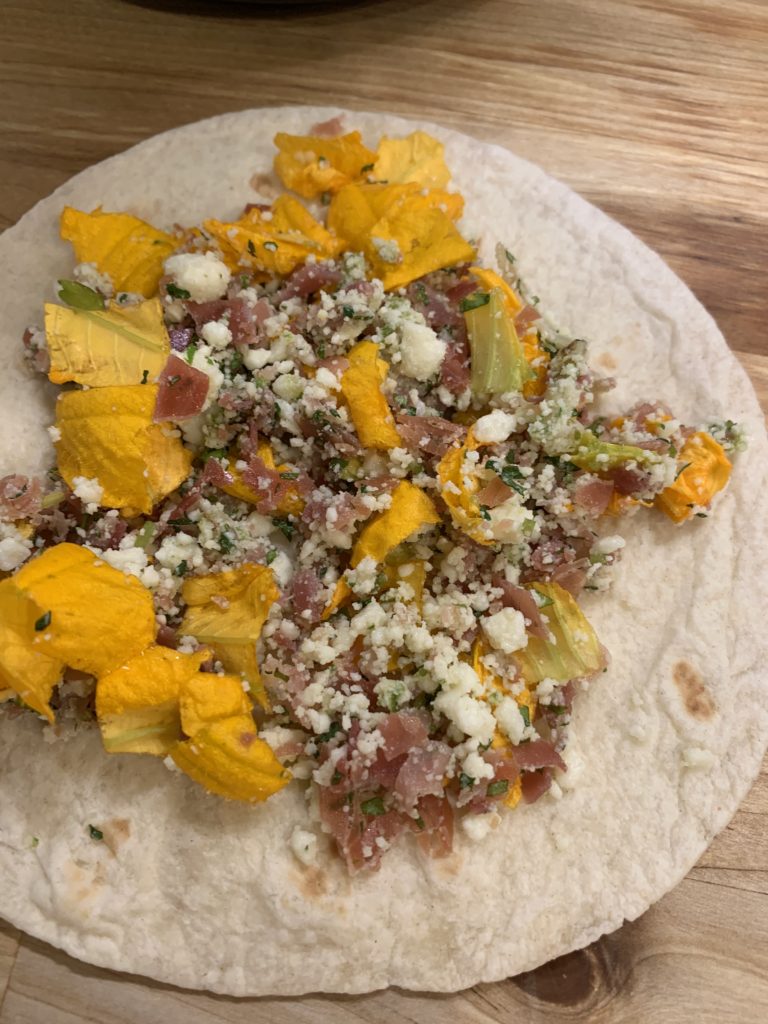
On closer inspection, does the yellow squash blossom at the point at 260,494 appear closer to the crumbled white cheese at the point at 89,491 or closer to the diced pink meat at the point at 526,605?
the crumbled white cheese at the point at 89,491

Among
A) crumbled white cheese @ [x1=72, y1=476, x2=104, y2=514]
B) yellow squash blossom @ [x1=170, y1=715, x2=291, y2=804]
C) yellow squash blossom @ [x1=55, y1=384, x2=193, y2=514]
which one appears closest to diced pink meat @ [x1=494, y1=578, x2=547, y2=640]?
yellow squash blossom @ [x1=170, y1=715, x2=291, y2=804]

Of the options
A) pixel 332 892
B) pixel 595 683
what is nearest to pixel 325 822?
pixel 332 892

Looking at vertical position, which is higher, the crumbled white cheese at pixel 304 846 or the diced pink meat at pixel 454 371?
the diced pink meat at pixel 454 371

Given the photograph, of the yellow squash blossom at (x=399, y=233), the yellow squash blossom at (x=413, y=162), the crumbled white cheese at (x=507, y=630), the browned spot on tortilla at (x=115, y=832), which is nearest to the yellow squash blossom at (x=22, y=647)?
the browned spot on tortilla at (x=115, y=832)

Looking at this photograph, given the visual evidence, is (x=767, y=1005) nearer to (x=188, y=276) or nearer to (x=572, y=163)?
(x=188, y=276)

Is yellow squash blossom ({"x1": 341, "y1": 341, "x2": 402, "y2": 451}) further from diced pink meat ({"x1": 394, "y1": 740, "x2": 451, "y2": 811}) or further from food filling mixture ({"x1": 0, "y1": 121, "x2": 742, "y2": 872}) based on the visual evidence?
diced pink meat ({"x1": 394, "y1": 740, "x2": 451, "y2": 811})

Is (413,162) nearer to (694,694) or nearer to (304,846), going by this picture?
(694,694)
